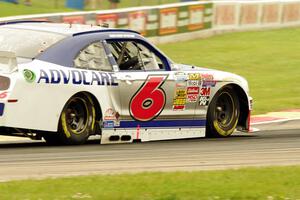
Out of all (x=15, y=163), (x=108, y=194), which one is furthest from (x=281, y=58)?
(x=108, y=194)

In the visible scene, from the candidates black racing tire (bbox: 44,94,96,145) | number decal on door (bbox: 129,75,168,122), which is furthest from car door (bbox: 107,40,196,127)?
black racing tire (bbox: 44,94,96,145)

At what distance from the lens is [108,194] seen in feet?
24.6

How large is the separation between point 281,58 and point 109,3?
9.37 m

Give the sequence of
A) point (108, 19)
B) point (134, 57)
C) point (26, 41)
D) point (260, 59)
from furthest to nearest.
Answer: point (260, 59) < point (108, 19) < point (134, 57) < point (26, 41)

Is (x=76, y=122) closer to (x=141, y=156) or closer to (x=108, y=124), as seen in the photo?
(x=108, y=124)

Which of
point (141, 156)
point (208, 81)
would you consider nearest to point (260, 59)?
point (208, 81)

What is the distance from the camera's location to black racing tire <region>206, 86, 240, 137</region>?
42.5 ft

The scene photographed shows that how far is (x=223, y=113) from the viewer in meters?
13.2

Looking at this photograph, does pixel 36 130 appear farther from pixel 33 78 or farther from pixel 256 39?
pixel 256 39

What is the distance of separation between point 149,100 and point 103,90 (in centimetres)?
82

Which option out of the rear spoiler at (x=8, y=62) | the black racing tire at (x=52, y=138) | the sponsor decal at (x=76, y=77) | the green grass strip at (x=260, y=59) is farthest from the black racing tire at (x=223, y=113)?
the green grass strip at (x=260, y=59)

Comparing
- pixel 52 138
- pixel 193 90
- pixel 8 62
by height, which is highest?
pixel 8 62

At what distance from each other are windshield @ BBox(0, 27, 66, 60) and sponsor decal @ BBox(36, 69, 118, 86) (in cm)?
39

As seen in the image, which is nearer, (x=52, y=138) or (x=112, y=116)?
(x=52, y=138)
